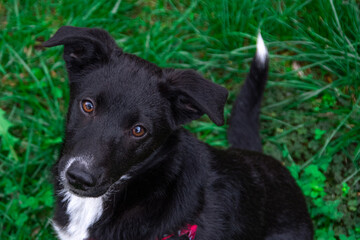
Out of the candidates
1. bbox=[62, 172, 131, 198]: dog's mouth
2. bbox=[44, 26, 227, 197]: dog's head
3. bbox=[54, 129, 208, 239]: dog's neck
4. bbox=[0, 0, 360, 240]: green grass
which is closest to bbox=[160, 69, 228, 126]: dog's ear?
bbox=[44, 26, 227, 197]: dog's head

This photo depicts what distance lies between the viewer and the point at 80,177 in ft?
7.80

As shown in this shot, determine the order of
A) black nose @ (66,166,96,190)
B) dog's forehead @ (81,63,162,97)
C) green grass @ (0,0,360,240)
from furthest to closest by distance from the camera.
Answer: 1. green grass @ (0,0,360,240)
2. dog's forehead @ (81,63,162,97)
3. black nose @ (66,166,96,190)

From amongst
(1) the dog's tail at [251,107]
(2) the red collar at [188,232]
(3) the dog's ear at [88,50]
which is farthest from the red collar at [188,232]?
(1) the dog's tail at [251,107]

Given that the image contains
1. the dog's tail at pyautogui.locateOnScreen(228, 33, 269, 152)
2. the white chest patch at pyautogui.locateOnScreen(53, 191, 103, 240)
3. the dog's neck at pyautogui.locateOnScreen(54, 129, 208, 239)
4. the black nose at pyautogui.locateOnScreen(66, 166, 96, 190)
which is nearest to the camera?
the black nose at pyautogui.locateOnScreen(66, 166, 96, 190)

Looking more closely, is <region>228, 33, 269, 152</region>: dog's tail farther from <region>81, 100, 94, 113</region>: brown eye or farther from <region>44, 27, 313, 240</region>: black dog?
<region>81, 100, 94, 113</region>: brown eye

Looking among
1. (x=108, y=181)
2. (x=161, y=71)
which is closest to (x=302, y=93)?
(x=161, y=71)

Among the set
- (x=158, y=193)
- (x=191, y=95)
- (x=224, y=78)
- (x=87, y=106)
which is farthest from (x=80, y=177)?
(x=224, y=78)

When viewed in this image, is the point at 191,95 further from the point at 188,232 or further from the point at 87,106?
the point at 188,232

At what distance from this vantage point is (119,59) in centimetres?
264

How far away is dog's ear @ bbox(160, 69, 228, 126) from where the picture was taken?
7.81 feet

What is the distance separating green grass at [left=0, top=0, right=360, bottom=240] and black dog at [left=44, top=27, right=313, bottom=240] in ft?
3.50

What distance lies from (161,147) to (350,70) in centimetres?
233

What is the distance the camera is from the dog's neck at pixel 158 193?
2654 millimetres

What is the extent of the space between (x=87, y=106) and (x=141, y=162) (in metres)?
0.49
